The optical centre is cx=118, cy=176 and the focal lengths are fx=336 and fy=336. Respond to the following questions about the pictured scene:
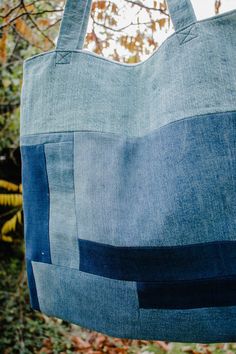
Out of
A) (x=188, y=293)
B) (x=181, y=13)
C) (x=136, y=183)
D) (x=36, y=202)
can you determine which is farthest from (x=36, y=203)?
(x=181, y=13)

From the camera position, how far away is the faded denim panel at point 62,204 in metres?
0.74

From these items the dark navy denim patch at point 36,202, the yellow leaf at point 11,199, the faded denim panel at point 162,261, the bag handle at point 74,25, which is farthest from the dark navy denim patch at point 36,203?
the yellow leaf at point 11,199

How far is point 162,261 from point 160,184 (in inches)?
5.8

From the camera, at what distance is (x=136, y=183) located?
27.2 inches

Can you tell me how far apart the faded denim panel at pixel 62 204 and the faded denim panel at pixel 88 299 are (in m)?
0.04

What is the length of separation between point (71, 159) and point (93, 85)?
171mm

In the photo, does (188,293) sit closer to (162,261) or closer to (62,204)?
(162,261)

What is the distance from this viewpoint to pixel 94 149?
721 mm

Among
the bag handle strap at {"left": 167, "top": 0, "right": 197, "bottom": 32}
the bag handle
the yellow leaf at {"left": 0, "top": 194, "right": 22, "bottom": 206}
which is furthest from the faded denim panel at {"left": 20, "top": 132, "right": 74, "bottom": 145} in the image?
the yellow leaf at {"left": 0, "top": 194, "right": 22, "bottom": 206}

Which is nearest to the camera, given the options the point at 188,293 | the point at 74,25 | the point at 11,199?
the point at 188,293

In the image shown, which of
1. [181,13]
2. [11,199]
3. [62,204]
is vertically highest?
[181,13]

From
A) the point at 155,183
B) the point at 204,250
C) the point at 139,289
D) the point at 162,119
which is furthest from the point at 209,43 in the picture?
the point at 139,289

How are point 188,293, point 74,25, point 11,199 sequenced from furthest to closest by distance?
point 11,199, point 74,25, point 188,293

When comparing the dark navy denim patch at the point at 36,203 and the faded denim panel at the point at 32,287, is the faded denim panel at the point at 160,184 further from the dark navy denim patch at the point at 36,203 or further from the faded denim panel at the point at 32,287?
the faded denim panel at the point at 32,287
